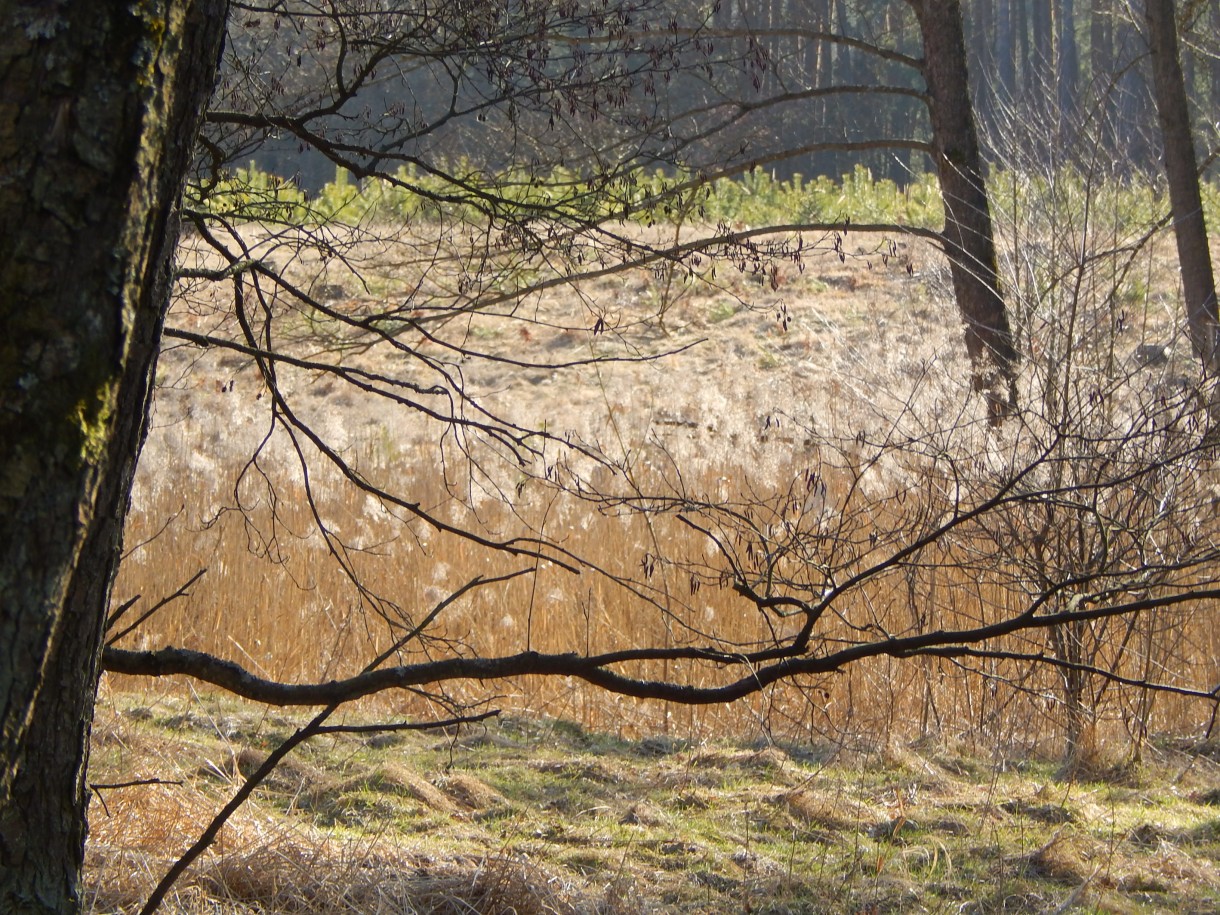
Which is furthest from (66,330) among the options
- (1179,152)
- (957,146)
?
(1179,152)

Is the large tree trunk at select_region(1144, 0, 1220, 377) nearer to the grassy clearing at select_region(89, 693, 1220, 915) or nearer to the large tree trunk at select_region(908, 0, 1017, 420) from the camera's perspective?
the large tree trunk at select_region(908, 0, 1017, 420)

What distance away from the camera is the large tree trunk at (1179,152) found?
9438 mm

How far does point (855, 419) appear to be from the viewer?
29.4ft

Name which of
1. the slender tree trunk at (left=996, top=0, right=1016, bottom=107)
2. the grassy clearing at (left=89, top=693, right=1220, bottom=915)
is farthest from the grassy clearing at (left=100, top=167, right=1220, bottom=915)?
the slender tree trunk at (left=996, top=0, right=1016, bottom=107)

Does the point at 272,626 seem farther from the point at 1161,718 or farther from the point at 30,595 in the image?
the point at 30,595

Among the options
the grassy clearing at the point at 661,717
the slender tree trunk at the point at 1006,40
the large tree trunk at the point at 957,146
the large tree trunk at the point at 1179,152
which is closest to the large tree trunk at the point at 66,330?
the grassy clearing at the point at 661,717

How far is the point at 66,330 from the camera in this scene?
138 centimetres

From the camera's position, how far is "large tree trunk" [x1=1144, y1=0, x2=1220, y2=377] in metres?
9.44

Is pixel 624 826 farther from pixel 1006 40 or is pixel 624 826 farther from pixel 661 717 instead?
pixel 1006 40

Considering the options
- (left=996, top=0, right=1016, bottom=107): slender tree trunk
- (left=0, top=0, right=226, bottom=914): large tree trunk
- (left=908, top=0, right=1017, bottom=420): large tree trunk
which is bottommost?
(left=0, top=0, right=226, bottom=914): large tree trunk

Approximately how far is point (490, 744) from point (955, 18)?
617cm

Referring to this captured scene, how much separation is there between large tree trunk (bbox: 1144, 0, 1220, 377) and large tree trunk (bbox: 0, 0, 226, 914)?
9232mm

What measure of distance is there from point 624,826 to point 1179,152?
8015 mm

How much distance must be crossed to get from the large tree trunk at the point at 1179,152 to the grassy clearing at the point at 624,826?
5.61m
